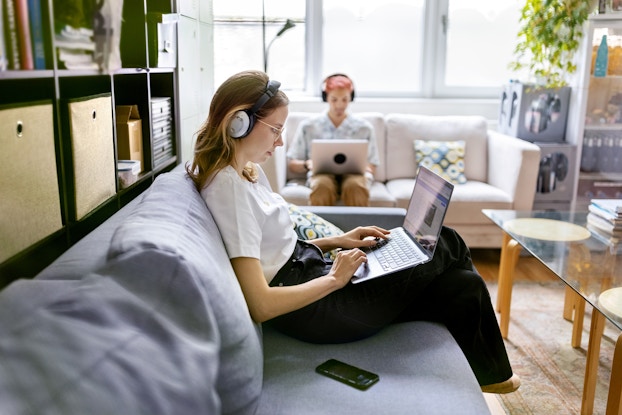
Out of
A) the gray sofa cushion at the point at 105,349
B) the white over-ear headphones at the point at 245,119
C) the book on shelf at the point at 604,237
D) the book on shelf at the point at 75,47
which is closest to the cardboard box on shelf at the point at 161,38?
the book on shelf at the point at 75,47

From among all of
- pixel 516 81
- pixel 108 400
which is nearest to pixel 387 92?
pixel 516 81

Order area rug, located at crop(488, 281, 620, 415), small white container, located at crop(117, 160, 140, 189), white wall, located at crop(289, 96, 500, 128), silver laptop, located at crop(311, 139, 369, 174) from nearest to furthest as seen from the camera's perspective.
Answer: small white container, located at crop(117, 160, 140, 189) → area rug, located at crop(488, 281, 620, 415) → silver laptop, located at crop(311, 139, 369, 174) → white wall, located at crop(289, 96, 500, 128)

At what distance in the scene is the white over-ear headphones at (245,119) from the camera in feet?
5.08

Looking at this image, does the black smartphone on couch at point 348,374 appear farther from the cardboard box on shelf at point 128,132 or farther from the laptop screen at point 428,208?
the cardboard box on shelf at point 128,132

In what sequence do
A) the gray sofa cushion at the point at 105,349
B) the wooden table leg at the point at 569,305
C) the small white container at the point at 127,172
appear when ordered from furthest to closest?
the wooden table leg at the point at 569,305 → the small white container at the point at 127,172 → the gray sofa cushion at the point at 105,349

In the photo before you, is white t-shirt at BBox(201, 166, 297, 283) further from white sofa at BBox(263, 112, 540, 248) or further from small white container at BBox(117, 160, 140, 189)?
white sofa at BBox(263, 112, 540, 248)

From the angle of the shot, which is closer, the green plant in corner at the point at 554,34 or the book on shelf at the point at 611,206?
the book on shelf at the point at 611,206

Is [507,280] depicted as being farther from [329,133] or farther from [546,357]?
[329,133]

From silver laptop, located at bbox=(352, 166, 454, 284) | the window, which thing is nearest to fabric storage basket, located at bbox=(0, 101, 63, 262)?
silver laptop, located at bbox=(352, 166, 454, 284)

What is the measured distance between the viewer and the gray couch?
2.52 ft

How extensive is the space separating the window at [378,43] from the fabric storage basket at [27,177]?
3.10m

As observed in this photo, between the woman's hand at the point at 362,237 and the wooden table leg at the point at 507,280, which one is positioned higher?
the woman's hand at the point at 362,237

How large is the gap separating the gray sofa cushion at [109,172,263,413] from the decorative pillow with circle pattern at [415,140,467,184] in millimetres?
2702

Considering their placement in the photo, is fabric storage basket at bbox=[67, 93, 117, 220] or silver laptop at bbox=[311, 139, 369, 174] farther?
silver laptop at bbox=[311, 139, 369, 174]
